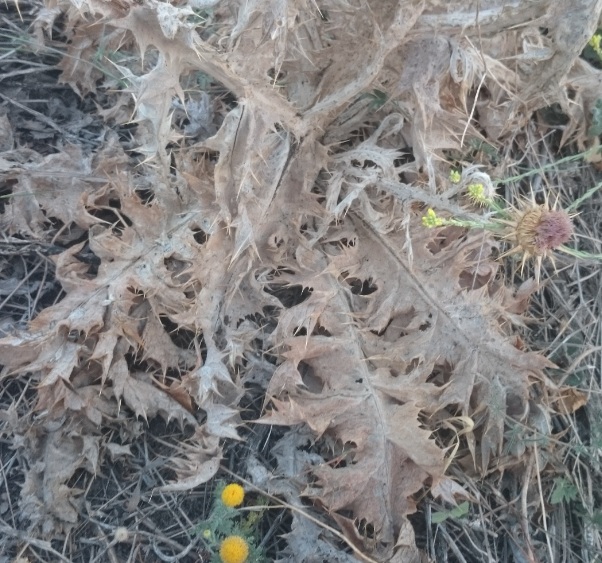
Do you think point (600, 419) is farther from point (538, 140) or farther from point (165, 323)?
point (165, 323)

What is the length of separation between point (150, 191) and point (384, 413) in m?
1.20

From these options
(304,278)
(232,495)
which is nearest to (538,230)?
(304,278)

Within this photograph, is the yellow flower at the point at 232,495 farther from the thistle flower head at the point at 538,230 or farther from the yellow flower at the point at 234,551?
the thistle flower head at the point at 538,230

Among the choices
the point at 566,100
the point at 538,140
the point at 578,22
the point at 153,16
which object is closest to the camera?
the point at 153,16

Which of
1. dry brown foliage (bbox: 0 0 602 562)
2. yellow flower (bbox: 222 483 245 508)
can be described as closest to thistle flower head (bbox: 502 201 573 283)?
dry brown foliage (bbox: 0 0 602 562)

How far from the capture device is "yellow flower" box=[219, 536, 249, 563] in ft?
5.75

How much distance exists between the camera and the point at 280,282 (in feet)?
7.00

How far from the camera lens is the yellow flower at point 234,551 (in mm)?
1753

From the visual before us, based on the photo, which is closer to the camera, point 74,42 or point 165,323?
point 165,323

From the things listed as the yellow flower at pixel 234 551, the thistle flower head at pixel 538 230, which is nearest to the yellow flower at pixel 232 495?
the yellow flower at pixel 234 551

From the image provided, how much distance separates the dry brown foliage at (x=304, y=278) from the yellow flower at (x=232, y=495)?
4.3 inches

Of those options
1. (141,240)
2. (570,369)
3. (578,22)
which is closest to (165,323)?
(141,240)

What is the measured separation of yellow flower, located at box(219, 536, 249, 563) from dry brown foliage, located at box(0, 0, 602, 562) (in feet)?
0.68

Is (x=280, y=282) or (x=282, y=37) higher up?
(x=282, y=37)
